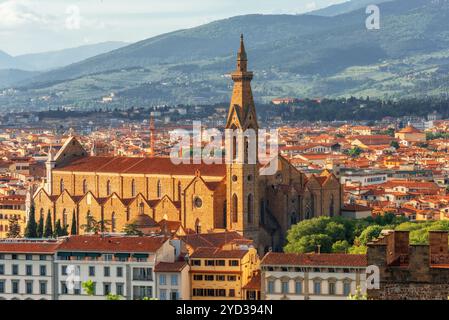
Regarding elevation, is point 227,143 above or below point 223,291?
above

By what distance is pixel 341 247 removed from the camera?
48.9m

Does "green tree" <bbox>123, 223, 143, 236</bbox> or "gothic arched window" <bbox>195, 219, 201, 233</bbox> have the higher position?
"green tree" <bbox>123, 223, 143, 236</bbox>

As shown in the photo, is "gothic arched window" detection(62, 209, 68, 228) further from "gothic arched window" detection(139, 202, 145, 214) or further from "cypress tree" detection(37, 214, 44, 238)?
"gothic arched window" detection(139, 202, 145, 214)

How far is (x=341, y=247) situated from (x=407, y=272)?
32.0m

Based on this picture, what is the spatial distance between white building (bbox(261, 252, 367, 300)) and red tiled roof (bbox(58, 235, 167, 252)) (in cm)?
358

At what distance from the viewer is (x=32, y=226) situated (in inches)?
2224

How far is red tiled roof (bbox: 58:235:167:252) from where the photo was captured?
138ft

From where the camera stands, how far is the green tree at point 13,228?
5776 centimetres

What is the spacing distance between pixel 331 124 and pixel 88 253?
510 feet

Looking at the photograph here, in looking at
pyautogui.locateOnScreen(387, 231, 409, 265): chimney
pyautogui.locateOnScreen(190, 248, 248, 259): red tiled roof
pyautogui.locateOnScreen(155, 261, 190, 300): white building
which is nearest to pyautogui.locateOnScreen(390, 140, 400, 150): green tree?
pyautogui.locateOnScreen(190, 248, 248, 259): red tiled roof

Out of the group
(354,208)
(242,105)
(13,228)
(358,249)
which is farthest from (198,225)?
(358,249)

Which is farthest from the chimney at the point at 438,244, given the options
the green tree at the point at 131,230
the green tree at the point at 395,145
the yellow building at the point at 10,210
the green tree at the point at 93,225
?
the green tree at the point at 395,145
